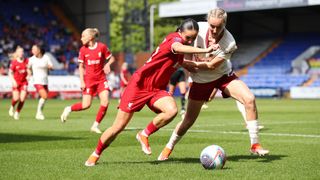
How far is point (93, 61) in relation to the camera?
53.5 ft

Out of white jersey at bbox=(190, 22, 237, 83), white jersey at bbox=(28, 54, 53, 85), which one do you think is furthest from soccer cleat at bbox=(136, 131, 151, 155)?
white jersey at bbox=(28, 54, 53, 85)

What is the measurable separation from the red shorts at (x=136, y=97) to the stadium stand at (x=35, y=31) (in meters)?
Answer: 43.9

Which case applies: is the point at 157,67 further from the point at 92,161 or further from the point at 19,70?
the point at 19,70

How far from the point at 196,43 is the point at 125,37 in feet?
267

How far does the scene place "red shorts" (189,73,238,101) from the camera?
1039 centimetres

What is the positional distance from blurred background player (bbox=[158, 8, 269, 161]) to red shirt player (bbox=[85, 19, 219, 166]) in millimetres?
365

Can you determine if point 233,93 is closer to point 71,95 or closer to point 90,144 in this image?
point 90,144

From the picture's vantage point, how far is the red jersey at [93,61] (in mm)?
16250

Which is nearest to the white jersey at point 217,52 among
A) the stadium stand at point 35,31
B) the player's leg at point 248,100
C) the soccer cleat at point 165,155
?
the player's leg at point 248,100

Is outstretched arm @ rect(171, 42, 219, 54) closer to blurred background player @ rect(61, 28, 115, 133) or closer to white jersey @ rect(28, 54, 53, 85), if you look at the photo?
blurred background player @ rect(61, 28, 115, 133)

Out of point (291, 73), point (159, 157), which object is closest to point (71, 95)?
point (291, 73)

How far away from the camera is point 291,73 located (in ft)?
174

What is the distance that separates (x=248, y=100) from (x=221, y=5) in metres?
40.9

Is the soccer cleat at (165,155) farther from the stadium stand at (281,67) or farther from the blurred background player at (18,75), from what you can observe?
the stadium stand at (281,67)
